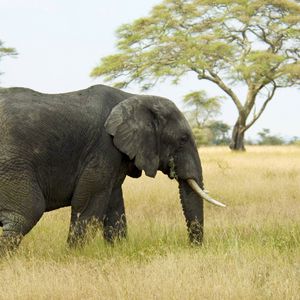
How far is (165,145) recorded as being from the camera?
6.22 metres

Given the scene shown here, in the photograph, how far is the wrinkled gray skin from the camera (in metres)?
5.55

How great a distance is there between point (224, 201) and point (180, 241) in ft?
13.6

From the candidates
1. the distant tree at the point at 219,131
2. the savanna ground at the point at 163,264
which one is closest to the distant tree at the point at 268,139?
the distant tree at the point at 219,131

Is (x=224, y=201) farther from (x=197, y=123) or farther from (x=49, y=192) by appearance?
(x=197, y=123)

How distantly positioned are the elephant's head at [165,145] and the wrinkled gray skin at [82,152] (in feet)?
0.03

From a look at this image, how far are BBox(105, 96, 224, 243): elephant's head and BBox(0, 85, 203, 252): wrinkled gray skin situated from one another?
0.03 ft

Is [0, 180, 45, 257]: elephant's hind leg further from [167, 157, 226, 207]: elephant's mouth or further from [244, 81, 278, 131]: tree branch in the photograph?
[244, 81, 278, 131]: tree branch

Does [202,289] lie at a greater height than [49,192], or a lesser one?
lesser

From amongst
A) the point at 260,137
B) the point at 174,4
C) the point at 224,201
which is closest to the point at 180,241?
the point at 224,201

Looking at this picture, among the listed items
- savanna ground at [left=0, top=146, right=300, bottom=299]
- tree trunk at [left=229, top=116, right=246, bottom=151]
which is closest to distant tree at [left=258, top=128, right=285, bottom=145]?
tree trunk at [left=229, top=116, right=246, bottom=151]

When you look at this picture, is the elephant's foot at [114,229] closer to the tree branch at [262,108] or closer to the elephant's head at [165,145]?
the elephant's head at [165,145]

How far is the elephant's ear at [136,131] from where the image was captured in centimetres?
584

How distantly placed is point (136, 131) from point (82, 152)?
22.7 inches

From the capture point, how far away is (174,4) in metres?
30.6
